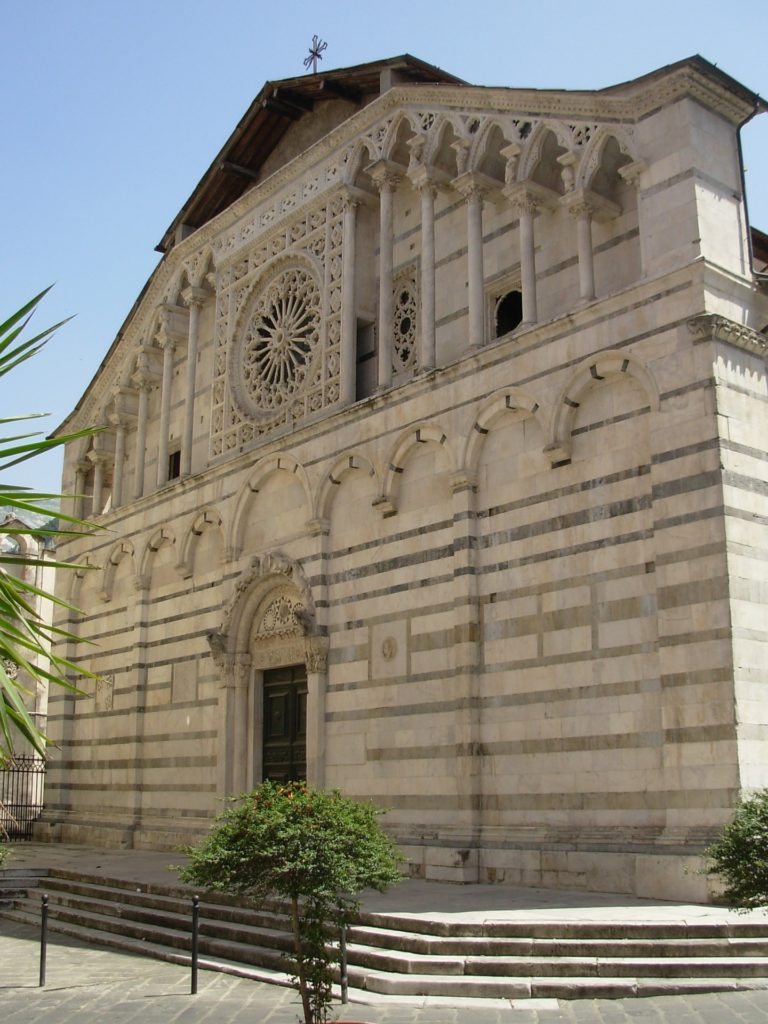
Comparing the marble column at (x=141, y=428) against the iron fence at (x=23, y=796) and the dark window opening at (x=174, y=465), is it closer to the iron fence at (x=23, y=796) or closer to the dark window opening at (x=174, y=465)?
the dark window opening at (x=174, y=465)

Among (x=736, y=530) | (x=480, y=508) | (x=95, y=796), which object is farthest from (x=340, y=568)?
(x=95, y=796)

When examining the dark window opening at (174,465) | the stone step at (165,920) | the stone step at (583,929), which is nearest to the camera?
the stone step at (583,929)

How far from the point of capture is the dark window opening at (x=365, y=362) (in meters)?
19.2

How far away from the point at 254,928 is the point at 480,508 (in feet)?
20.4

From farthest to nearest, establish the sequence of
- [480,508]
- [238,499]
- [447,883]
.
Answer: [238,499], [480,508], [447,883]

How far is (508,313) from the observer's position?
55.6ft

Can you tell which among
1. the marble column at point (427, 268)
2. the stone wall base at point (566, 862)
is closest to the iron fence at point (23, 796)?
the stone wall base at point (566, 862)

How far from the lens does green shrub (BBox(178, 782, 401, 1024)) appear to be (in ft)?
28.2

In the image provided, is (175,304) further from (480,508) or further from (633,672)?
(633,672)

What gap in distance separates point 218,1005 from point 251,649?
10221mm

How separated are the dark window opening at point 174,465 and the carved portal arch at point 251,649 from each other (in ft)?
16.9

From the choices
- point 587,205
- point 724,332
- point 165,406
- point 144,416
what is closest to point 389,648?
point 724,332

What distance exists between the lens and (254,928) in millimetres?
12562

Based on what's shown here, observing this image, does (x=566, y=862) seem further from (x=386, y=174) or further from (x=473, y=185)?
(x=386, y=174)
